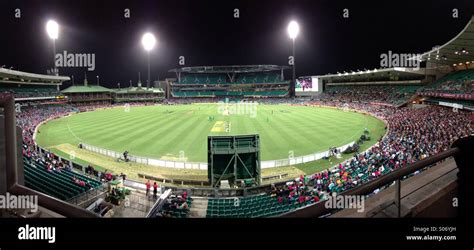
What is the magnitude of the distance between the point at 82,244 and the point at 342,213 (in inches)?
76.0

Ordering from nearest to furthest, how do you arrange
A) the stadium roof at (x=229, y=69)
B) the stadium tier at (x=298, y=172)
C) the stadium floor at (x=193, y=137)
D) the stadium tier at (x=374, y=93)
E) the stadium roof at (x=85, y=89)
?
1. the stadium tier at (x=298, y=172)
2. the stadium floor at (x=193, y=137)
3. the stadium tier at (x=374, y=93)
4. the stadium roof at (x=85, y=89)
5. the stadium roof at (x=229, y=69)

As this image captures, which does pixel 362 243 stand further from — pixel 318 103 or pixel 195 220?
pixel 318 103

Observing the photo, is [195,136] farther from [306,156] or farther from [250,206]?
[250,206]

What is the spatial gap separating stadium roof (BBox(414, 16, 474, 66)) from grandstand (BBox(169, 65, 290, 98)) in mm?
61714

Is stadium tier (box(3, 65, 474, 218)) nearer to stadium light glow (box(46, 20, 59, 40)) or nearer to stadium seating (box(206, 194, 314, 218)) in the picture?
stadium seating (box(206, 194, 314, 218))

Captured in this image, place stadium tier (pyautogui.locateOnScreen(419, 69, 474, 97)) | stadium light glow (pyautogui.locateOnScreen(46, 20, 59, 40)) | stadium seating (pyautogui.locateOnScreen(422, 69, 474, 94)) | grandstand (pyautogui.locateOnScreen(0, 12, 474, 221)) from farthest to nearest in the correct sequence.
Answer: stadium light glow (pyautogui.locateOnScreen(46, 20, 59, 40))
stadium seating (pyautogui.locateOnScreen(422, 69, 474, 94))
stadium tier (pyautogui.locateOnScreen(419, 69, 474, 97))
grandstand (pyautogui.locateOnScreen(0, 12, 474, 221))

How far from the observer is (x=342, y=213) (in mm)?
2510

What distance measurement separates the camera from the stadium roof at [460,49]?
26072 millimetres

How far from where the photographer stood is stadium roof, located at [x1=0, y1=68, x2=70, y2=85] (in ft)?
164

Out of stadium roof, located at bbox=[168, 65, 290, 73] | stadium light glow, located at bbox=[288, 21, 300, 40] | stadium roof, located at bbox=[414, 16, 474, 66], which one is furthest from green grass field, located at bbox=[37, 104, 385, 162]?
stadium roof, located at bbox=[168, 65, 290, 73]

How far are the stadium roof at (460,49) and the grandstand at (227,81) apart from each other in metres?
61.7

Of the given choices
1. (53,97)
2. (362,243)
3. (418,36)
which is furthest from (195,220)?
(53,97)

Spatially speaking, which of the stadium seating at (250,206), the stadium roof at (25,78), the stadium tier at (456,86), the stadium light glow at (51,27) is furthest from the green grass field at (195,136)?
the stadium light glow at (51,27)

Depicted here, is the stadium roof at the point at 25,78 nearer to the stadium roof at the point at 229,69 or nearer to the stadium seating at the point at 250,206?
Result: the stadium roof at the point at 229,69
